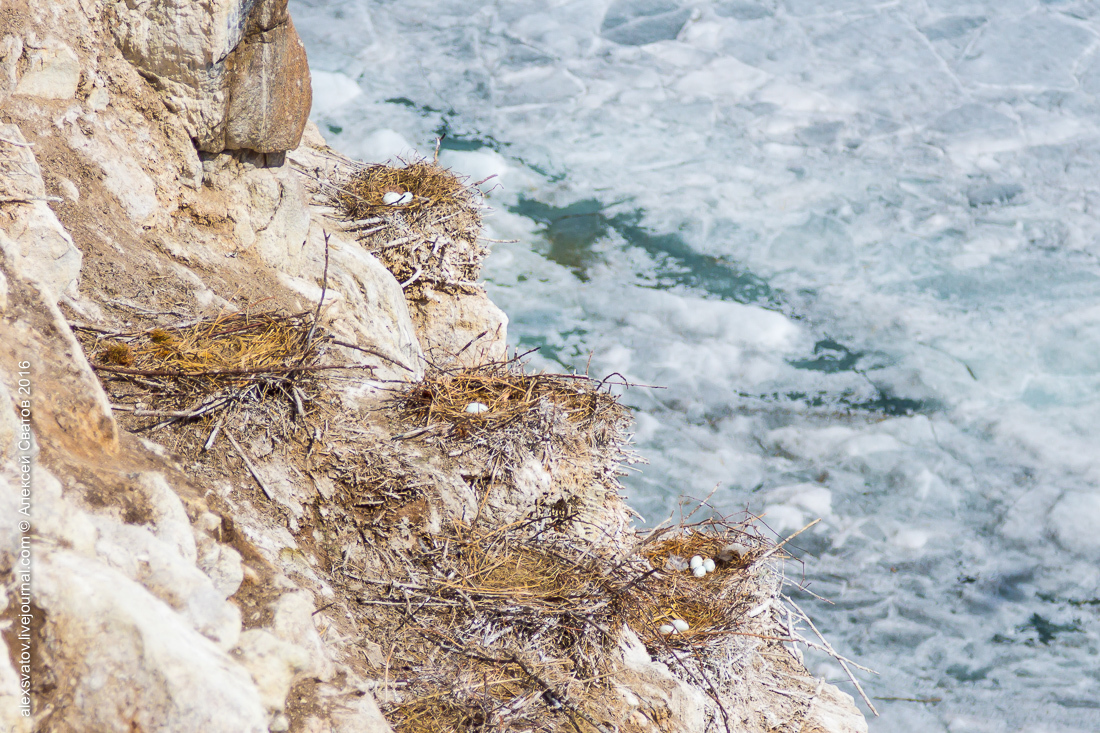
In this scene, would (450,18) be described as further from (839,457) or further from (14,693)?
(14,693)

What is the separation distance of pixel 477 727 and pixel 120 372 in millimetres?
1451

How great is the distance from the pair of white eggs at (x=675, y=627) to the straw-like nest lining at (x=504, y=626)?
37 cm

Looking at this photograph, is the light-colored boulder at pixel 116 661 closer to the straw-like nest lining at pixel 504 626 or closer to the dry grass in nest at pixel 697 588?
the straw-like nest lining at pixel 504 626

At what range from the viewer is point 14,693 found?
1.46 m

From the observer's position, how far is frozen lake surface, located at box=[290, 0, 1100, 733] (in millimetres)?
6391

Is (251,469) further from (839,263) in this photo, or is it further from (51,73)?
(839,263)

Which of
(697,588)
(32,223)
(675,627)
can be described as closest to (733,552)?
(697,588)

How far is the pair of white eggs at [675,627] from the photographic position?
370 centimetres

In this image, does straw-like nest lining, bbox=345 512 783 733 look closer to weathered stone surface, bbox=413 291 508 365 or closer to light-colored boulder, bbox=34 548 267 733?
light-colored boulder, bbox=34 548 267 733

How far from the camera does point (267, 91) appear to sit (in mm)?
3213

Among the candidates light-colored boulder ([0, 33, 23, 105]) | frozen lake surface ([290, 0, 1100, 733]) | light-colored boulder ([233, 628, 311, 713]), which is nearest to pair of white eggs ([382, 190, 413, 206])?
light-colored boulder ([0, 33, 23, 105])

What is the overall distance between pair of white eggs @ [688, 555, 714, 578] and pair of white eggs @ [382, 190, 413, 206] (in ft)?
8.44

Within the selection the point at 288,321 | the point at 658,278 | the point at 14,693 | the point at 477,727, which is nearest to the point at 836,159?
the point at 658,278

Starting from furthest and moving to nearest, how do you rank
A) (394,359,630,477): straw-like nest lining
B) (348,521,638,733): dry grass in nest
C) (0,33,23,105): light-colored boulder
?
(394,359,630,477): straw-like nest lining
(0,33,23,105): light-colored boulder
(348,521,638,733): dry grass in nest
